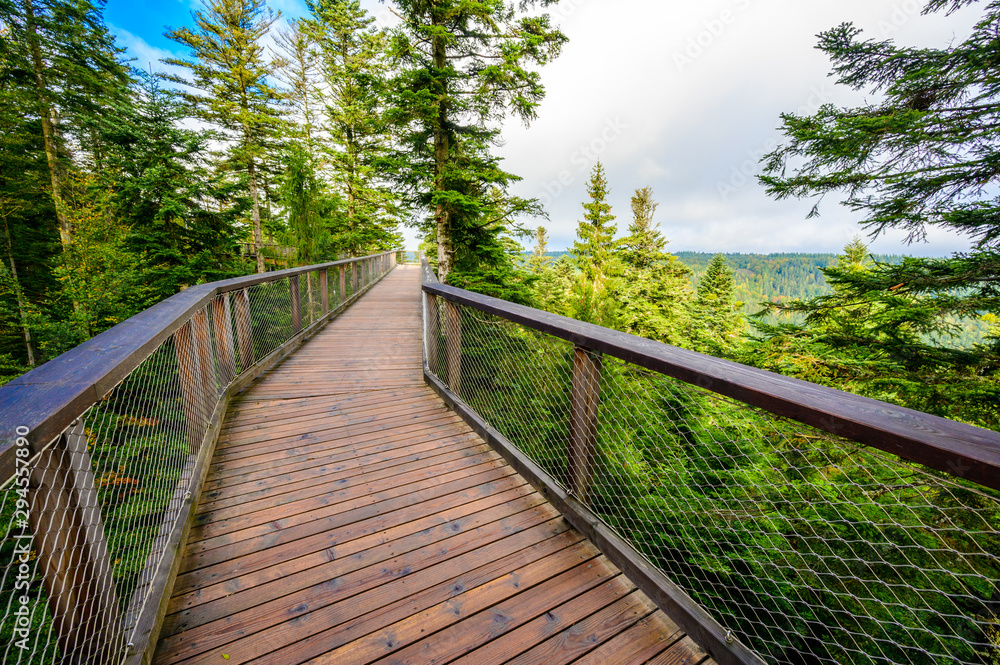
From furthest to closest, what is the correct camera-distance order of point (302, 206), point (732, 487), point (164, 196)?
1. point (302, 206)
2. point (164, 196)
3. point (732, 487)

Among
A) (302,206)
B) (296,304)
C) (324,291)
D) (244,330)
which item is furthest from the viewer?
(302,206)

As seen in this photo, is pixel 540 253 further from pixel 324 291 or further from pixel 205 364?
pixel 205 364

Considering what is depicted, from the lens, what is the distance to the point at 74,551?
1.30 meters

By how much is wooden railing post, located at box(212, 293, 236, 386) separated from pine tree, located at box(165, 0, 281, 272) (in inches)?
483

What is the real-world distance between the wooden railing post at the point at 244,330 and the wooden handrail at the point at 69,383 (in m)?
2.01

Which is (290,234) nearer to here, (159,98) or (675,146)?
(159,98)

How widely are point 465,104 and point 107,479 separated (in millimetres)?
10300

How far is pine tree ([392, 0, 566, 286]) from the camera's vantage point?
352 inches

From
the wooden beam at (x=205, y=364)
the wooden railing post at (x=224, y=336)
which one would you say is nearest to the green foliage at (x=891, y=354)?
the wooden beam at (x=205, y=364)

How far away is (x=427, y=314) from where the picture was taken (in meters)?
4.91

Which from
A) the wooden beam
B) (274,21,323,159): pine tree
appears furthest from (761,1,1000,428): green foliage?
(274,21,323,159): pine tree

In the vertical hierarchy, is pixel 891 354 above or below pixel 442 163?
below

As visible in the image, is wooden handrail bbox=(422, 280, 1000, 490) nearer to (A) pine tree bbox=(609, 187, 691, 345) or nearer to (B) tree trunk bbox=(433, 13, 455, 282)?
(B) tree trunk bbox=(433, 13, 455, 282)

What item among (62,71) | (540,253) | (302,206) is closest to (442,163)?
(302,206)
